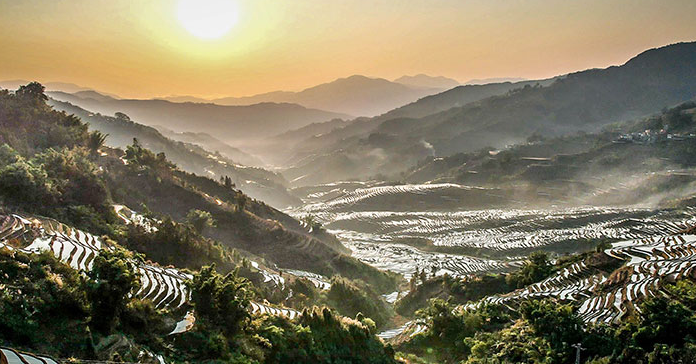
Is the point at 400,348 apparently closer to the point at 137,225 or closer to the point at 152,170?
the point at 137,225

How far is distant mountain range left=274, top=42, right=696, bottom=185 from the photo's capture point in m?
144

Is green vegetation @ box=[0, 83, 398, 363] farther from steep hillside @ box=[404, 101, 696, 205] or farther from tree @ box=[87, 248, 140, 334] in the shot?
steep hillside @ box=[404, 101, 696, 205]

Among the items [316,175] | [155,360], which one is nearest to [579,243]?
[155,360]

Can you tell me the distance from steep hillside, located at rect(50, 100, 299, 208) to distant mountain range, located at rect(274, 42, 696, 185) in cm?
4833

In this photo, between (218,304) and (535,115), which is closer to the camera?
(218,304)

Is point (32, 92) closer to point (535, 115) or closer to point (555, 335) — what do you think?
point (555, 335)

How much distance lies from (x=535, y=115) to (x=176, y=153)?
385 ft

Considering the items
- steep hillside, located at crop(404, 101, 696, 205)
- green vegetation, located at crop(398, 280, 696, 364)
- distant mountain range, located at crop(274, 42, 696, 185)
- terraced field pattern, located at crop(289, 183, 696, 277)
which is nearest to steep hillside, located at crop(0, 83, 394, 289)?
terraced field pattern, located at crop(289, 183, 696, 277)

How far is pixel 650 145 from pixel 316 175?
98500mm

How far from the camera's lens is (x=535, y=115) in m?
149

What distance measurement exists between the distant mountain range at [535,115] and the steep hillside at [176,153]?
1903 inches

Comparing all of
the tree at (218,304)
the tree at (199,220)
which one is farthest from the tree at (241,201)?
the tree at (218,304)

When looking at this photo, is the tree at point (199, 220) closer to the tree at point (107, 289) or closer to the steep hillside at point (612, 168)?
the tree at point (107, 289)

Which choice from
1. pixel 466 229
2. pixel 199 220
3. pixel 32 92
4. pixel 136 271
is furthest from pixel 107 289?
pixel 466 229
